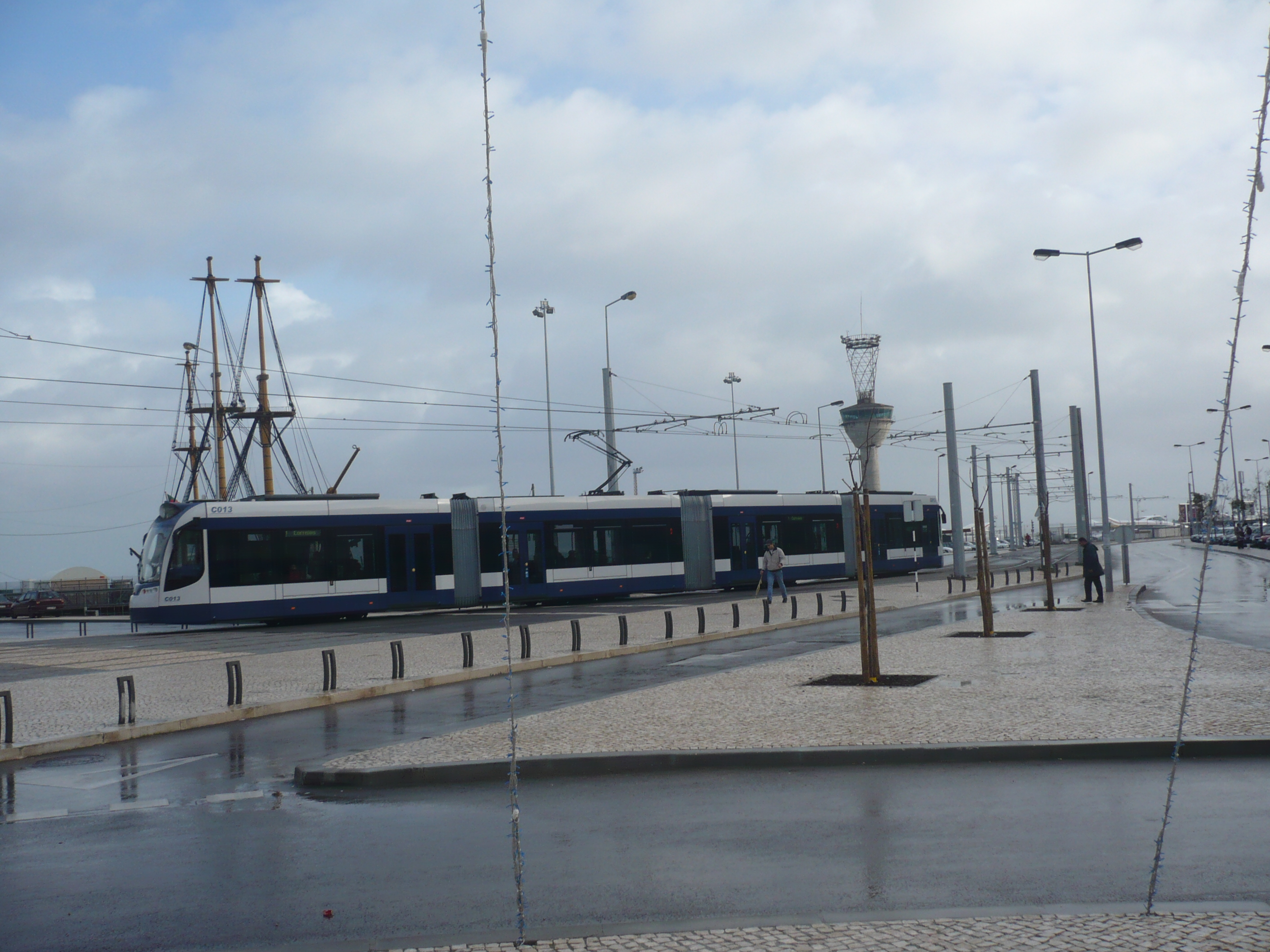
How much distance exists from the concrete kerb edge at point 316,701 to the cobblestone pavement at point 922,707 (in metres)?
2.87

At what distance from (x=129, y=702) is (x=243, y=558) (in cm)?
1627

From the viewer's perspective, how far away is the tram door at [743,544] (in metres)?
38.0

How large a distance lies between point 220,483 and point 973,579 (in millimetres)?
36783

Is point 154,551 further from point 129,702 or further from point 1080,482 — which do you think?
point 1080,482

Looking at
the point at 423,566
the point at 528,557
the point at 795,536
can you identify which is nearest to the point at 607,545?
the point at 528,557

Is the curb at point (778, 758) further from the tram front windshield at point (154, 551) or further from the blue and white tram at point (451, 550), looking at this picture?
the tram front windshield at point (154, 551)

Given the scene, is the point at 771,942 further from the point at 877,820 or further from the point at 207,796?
the point at 207,796

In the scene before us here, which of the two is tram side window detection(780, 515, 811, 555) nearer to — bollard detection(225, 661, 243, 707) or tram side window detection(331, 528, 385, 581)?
tram side window detection(331, 528, 385, 581)

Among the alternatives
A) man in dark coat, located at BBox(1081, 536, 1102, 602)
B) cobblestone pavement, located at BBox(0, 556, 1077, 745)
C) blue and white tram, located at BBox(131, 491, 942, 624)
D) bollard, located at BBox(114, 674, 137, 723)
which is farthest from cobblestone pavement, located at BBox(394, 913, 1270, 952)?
blue and white tram, located at BBox(131, 491, 942, 624)

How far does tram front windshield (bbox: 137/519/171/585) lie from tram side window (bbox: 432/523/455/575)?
6950 mm

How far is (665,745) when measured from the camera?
934 centimetres

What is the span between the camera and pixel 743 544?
38250 mm

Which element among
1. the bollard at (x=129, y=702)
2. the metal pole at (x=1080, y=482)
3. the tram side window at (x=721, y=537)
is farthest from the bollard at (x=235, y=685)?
the metal pole at (x=1080, y=482)

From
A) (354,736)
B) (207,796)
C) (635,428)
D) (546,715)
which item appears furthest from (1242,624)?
(635,428)
